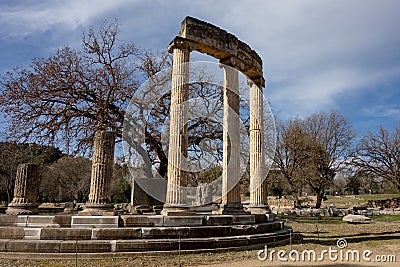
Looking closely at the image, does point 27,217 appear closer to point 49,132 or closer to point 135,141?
point 49,132

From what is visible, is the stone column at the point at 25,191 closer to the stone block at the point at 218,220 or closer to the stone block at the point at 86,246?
the stone block at the point at 86,246

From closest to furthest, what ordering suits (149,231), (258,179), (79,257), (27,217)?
1. (79,257)
2. (149,231)
3. (27,217)
4. (258,179)

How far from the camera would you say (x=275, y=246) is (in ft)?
34.6

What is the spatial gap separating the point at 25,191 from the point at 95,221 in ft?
13.2

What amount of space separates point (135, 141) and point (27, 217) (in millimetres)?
7231

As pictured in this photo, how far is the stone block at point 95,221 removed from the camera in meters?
8.91

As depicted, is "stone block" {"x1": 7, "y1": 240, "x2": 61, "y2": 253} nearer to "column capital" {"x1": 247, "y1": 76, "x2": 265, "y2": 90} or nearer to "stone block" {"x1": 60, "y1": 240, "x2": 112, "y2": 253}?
"stone block" {"x1": 60, "y1": 240, "x2": 112, "y2": 253}

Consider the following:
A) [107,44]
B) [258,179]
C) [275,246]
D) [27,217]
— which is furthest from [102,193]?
[107,44]

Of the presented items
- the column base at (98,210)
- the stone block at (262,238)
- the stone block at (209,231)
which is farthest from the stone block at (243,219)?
the column base at (98,210)

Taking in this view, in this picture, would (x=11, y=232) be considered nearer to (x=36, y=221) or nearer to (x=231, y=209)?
(x=36, y=221)

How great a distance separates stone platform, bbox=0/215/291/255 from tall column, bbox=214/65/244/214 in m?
2.10

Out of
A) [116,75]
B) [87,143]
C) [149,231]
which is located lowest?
[149,231]

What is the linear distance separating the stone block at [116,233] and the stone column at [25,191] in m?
4.21

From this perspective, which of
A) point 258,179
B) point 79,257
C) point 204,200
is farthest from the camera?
point 204,200
